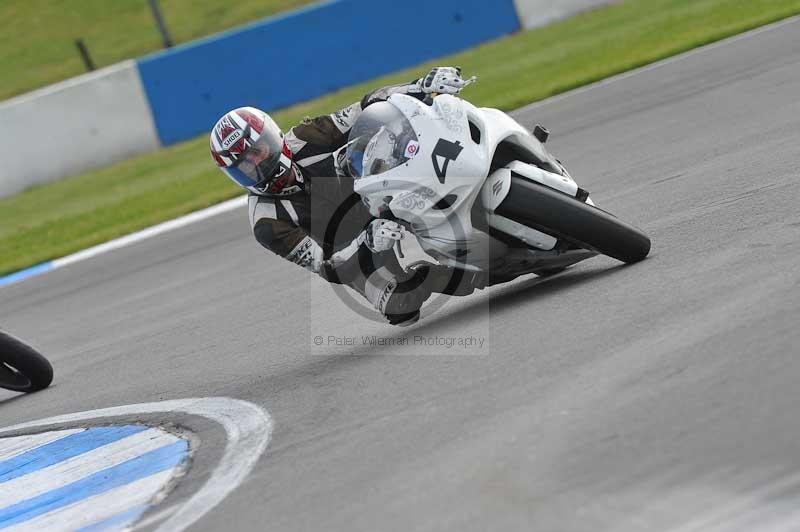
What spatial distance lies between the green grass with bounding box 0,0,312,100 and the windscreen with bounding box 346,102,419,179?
60.3 feet

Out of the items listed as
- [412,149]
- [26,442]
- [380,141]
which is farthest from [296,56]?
[412,149]

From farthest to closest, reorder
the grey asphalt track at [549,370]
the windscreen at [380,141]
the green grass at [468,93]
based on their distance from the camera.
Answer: the green grass at [468,93] → the windscreen at [380,141] → the grey asphalt track at [549,370]

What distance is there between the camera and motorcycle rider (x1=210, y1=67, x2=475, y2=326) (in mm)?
6371

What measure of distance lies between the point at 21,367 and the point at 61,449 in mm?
1684

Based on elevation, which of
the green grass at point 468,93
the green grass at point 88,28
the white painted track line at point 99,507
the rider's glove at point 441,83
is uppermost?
the rider's glove at point 441,83

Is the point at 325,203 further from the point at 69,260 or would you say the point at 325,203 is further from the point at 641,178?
the point at 69,260

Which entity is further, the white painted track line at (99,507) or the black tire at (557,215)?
the black tire at (557,215)

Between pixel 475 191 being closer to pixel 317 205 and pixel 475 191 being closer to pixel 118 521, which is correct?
pixel 317 205

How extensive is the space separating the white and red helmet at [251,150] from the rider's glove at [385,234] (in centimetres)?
82

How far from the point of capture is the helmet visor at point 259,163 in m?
6.38

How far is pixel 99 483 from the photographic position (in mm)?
5469

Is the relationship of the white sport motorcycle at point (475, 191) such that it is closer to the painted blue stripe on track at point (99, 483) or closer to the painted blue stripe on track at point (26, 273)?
the painted blue stripe on track at point (99, 483)

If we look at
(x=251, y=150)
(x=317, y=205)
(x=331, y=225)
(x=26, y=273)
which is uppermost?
(x=251, y=150)

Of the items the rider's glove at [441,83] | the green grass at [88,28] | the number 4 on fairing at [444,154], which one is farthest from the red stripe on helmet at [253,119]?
the green grass at [88,28]
